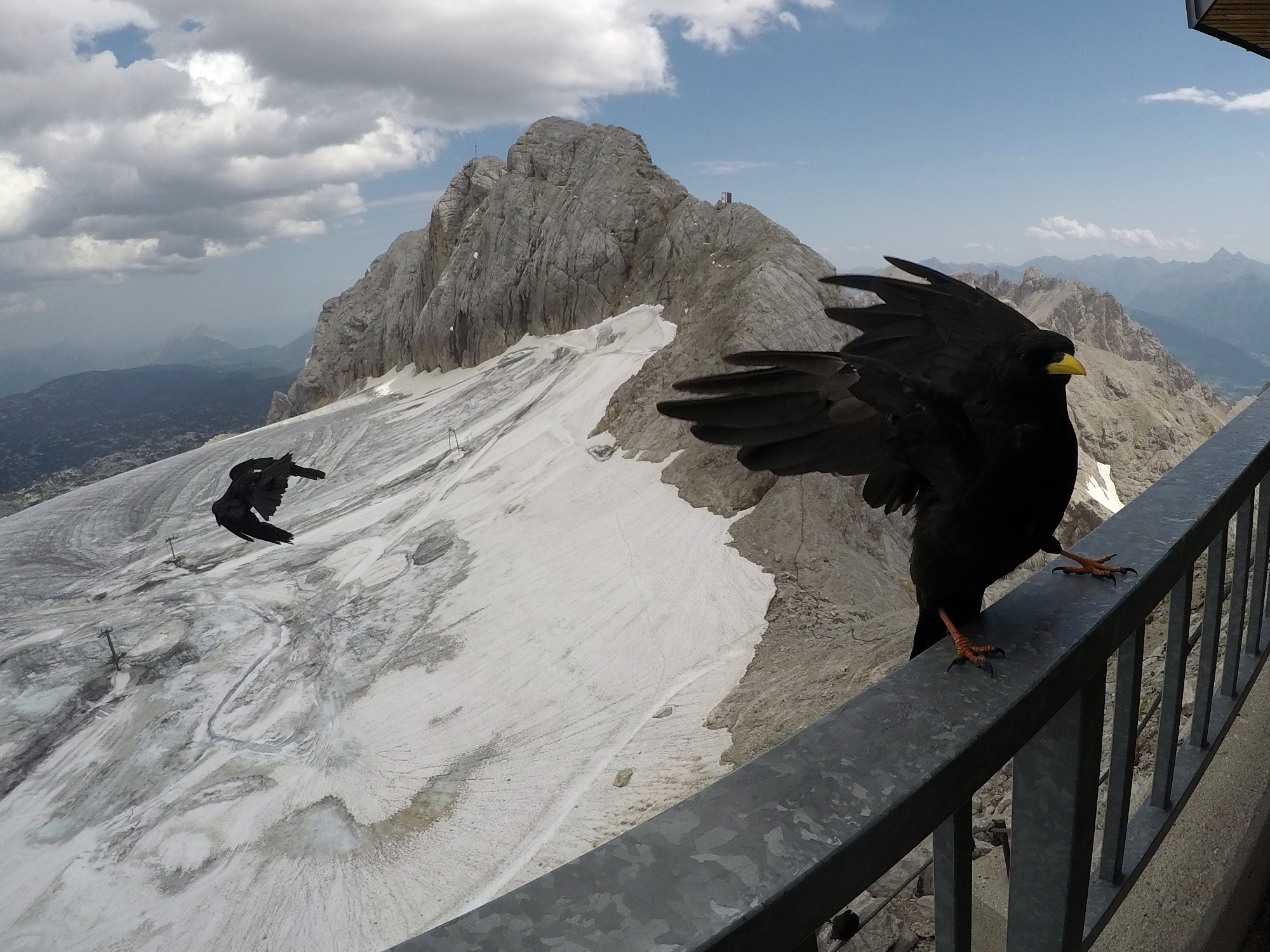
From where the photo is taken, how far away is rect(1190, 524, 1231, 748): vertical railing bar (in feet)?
6.41

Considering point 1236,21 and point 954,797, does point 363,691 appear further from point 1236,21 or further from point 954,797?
point 954,797

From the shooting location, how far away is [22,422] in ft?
531

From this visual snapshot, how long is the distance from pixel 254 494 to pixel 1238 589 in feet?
58.1

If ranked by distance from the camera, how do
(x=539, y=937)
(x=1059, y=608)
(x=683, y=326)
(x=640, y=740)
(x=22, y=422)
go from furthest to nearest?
(x=22, y=422) → (x=683, y=326) → (x=640, y=740) → (x=1059, y=608) → (x=539, y=937)

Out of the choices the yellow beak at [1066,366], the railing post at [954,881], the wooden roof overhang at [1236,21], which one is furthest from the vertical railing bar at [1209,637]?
the wooden roof overhang at [1236,21]

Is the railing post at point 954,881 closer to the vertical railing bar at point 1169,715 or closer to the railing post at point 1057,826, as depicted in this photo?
the railing post at point 1057,826

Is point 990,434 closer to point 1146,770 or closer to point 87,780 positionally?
point 1146,770

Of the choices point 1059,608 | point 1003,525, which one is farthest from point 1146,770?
point 1059,608

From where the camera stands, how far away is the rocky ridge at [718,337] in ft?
60.1

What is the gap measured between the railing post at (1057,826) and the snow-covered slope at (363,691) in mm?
12609

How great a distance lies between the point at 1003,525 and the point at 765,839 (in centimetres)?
135

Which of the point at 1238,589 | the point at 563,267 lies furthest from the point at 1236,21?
the point at 563,267

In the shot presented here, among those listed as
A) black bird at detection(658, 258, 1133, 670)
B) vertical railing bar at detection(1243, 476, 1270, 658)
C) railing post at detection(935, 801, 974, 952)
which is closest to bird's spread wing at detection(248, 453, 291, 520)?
black bird at detection(658, 258, 1133, 670)

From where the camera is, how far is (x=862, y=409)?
1.96 meters
